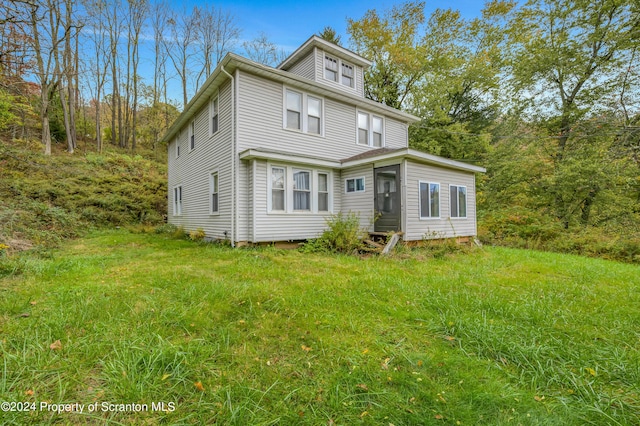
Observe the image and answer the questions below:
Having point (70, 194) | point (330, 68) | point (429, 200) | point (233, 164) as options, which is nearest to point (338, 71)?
point (330, 68)

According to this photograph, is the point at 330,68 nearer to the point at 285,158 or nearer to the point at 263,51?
the point at 285,158

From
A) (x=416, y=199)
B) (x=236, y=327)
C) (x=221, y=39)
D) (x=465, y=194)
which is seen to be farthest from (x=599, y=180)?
(x=221, y=39)

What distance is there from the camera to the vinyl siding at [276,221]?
783 centimetres

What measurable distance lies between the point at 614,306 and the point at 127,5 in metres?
29.3

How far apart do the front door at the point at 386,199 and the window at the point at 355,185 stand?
0.56 meters

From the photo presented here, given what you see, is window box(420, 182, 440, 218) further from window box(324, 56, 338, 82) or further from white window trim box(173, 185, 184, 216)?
white window trim box(173, 185, 184, 216)

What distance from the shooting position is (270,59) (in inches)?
825

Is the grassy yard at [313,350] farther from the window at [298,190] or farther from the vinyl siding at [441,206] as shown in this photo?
the window at [298,190]

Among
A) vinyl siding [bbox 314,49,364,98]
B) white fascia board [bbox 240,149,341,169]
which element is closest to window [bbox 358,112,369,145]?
vinyl siding [bbox 314,49,364,98]

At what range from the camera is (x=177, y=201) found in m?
12.7

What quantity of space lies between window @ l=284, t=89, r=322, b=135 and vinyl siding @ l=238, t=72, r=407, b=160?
0.60ft

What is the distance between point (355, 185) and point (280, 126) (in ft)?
10.2

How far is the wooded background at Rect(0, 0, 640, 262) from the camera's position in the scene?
450 inches

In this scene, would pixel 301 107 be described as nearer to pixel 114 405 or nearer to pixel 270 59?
pixel 114 405
